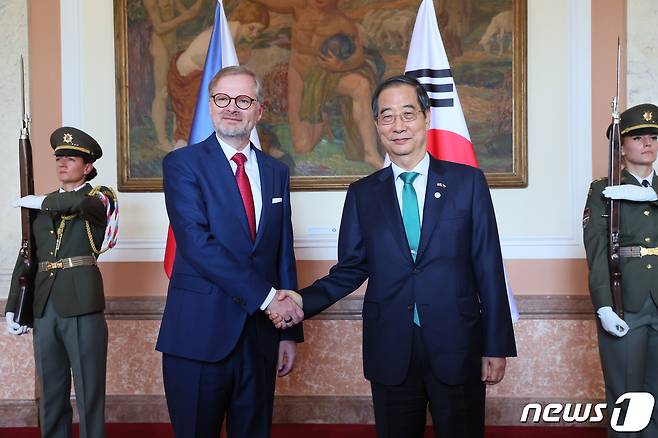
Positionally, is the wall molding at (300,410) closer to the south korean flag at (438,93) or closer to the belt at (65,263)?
the belt at (65,263)

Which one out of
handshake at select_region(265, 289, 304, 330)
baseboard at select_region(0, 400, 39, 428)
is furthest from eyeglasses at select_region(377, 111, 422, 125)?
baseboard at select_region(0, 400, 39, 428)

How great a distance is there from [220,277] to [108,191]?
164 cm

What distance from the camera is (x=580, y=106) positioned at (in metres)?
4.64

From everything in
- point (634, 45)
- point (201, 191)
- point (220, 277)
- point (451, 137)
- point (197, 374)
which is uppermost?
point (634, 45)

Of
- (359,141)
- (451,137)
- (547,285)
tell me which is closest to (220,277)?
(451,137)

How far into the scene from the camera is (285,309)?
8.45 feet

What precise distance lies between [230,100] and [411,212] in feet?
2.77

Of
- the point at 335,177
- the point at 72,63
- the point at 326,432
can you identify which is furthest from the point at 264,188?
the point at 72,63

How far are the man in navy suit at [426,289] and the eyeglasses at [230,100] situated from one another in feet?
1.71

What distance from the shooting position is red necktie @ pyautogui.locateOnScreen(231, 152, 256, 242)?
2.67 meters

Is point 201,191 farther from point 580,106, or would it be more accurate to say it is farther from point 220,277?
point 580,106

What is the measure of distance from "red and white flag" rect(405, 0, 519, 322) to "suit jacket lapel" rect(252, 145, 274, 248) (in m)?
1.38

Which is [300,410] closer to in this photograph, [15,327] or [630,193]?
[15,327]

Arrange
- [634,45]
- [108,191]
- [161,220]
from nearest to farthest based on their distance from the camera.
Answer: [108,191], [634,45], [161,220]
